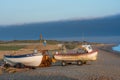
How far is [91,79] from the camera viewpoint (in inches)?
875

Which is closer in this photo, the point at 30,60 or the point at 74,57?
the point at 30,60

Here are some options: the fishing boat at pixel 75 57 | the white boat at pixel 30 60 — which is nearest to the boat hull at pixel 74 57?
the fishing boat at pixel 75 57

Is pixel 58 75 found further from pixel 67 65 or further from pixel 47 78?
pixel 67 65

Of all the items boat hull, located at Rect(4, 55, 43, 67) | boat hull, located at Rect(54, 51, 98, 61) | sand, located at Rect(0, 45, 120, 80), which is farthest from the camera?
→ boat hull, located at Rect(54, 51, 98, 61)

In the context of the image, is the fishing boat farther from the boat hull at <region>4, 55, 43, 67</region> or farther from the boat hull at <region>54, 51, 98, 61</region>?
the boat hull at <region>4, 55, 43, 67</region>

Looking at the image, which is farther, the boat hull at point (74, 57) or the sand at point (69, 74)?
the boat hull at point (74, 57)

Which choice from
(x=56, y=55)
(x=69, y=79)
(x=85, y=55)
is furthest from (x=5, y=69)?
(x=69, y=79)

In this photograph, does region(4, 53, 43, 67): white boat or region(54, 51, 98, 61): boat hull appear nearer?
region(4, 53, 43, 67): white boat

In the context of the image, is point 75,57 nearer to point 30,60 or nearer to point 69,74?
point 30,60

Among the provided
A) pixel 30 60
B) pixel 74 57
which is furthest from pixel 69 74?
pixel 74 57

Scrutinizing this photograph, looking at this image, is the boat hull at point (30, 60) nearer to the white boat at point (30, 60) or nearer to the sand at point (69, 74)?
the white boat at point (30, 60)

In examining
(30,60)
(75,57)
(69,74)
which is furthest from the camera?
(75,57)

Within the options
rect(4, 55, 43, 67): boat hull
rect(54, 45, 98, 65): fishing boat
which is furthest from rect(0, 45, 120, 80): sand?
rect(4, 55, 43, 67): boat hull

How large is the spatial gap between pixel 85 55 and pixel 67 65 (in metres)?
1.75
